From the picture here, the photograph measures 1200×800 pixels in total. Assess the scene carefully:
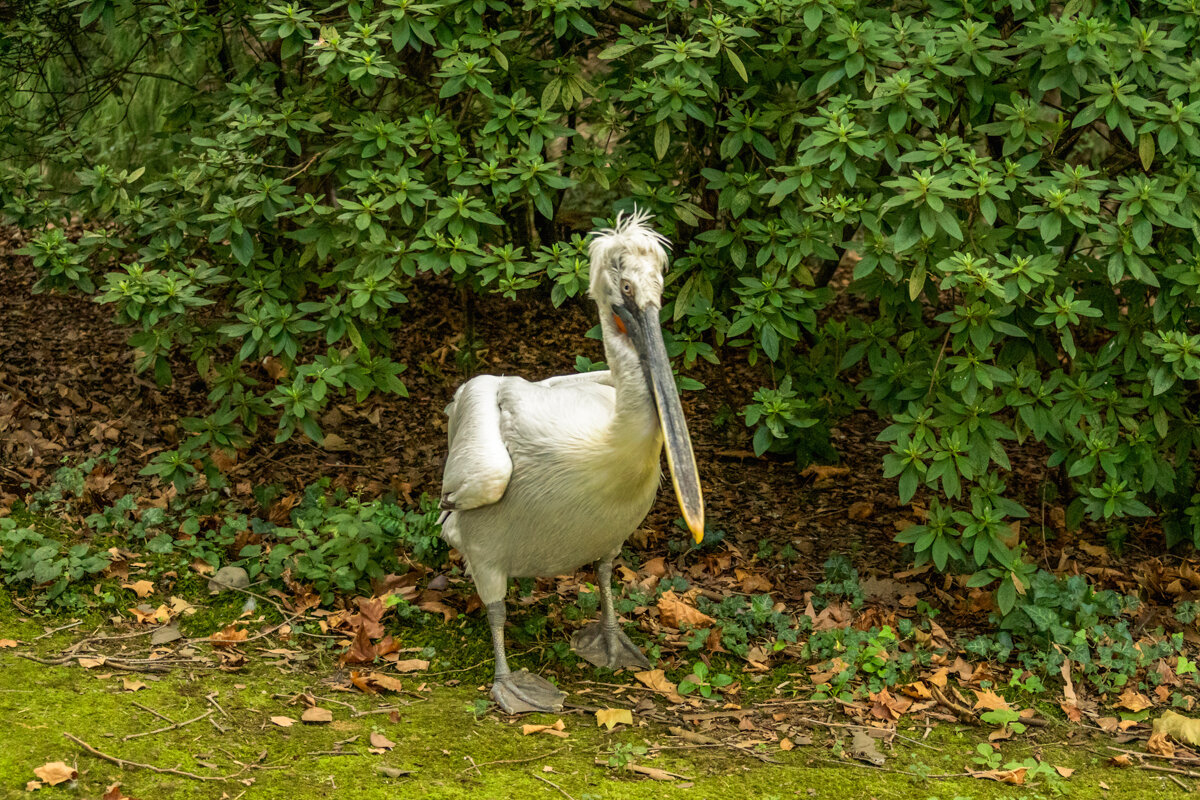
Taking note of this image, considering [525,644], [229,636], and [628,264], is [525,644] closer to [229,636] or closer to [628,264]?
[229,636]

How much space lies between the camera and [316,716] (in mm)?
4156

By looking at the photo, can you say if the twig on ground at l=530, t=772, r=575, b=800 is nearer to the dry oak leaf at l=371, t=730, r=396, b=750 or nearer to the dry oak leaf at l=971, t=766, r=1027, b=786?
the dry oak leaf at l=371, t=730, r=396, b=750

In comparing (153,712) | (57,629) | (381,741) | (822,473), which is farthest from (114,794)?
(822,473)

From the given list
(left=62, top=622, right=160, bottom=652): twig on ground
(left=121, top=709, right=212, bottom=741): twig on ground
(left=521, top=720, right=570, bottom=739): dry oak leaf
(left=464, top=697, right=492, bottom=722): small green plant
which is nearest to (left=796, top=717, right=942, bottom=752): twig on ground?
(left=521, top=720, right=570, bottom=739): dry oak leaf

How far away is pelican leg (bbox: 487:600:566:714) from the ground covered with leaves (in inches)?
2.9

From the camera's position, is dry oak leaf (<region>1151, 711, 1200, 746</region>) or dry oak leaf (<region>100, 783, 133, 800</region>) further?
dry oak leaf (<region>1151, 711, 1200, 746</region>)

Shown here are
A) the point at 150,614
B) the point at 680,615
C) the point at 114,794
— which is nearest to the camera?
the point at 114,794

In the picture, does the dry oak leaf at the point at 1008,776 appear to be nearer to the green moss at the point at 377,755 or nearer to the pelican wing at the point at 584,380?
the green moss at the point at 377,755

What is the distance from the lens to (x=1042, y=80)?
14.8ft

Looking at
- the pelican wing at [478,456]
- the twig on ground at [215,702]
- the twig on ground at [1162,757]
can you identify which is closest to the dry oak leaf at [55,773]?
the twig on ground at [215,702]

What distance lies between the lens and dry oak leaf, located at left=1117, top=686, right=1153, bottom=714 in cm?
450

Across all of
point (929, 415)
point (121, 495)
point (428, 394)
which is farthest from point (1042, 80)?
point (121, 495)

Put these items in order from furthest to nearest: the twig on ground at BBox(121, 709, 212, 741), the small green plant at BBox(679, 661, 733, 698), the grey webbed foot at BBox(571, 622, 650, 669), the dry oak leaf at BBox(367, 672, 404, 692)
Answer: the grey webbed foot at BBox(571, 622, 650, 669) → the small green plant at BBox(679, 661, 733, 698) → the dry oak leaf at BBox(367, 672, 404, 692) → the twig on ground at BBox(121, 709, 212, 741)

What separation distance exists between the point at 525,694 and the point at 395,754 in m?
0.67
